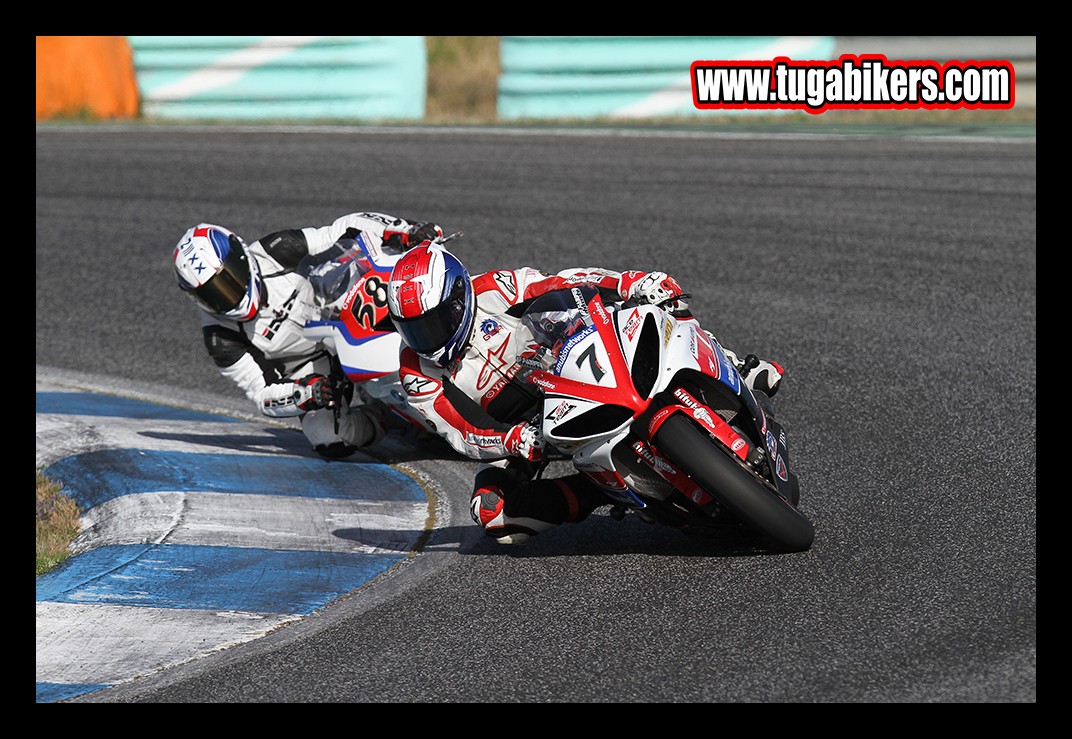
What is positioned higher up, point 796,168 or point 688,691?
point 796,168

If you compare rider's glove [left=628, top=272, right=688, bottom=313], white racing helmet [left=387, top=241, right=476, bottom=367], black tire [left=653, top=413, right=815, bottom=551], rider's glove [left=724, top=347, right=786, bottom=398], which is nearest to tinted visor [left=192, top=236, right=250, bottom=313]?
white racing helmet [left=387, top=241, right=476, bottom=367]

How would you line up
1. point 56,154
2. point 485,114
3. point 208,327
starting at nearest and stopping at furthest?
point 208,327 → point 56,154 → point 485,114

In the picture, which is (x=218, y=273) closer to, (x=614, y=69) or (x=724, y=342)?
(x=724, y=342)

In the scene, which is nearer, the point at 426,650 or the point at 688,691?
the point at 688,691

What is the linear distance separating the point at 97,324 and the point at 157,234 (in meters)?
2.44

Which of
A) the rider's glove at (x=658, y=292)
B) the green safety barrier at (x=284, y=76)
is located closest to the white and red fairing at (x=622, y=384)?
the rider's glove at (x=658, y=292)

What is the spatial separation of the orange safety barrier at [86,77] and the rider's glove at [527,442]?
15083 millimetres

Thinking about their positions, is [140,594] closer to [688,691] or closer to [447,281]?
[447,281]

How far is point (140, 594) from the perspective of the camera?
5.55 metres

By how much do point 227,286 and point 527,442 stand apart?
10.0ft

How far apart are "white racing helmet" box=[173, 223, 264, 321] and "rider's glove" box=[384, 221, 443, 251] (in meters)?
0.89

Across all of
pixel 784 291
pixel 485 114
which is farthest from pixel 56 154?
pixel 784 291

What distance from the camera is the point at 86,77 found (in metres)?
19.5

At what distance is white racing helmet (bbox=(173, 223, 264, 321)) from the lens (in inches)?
301
